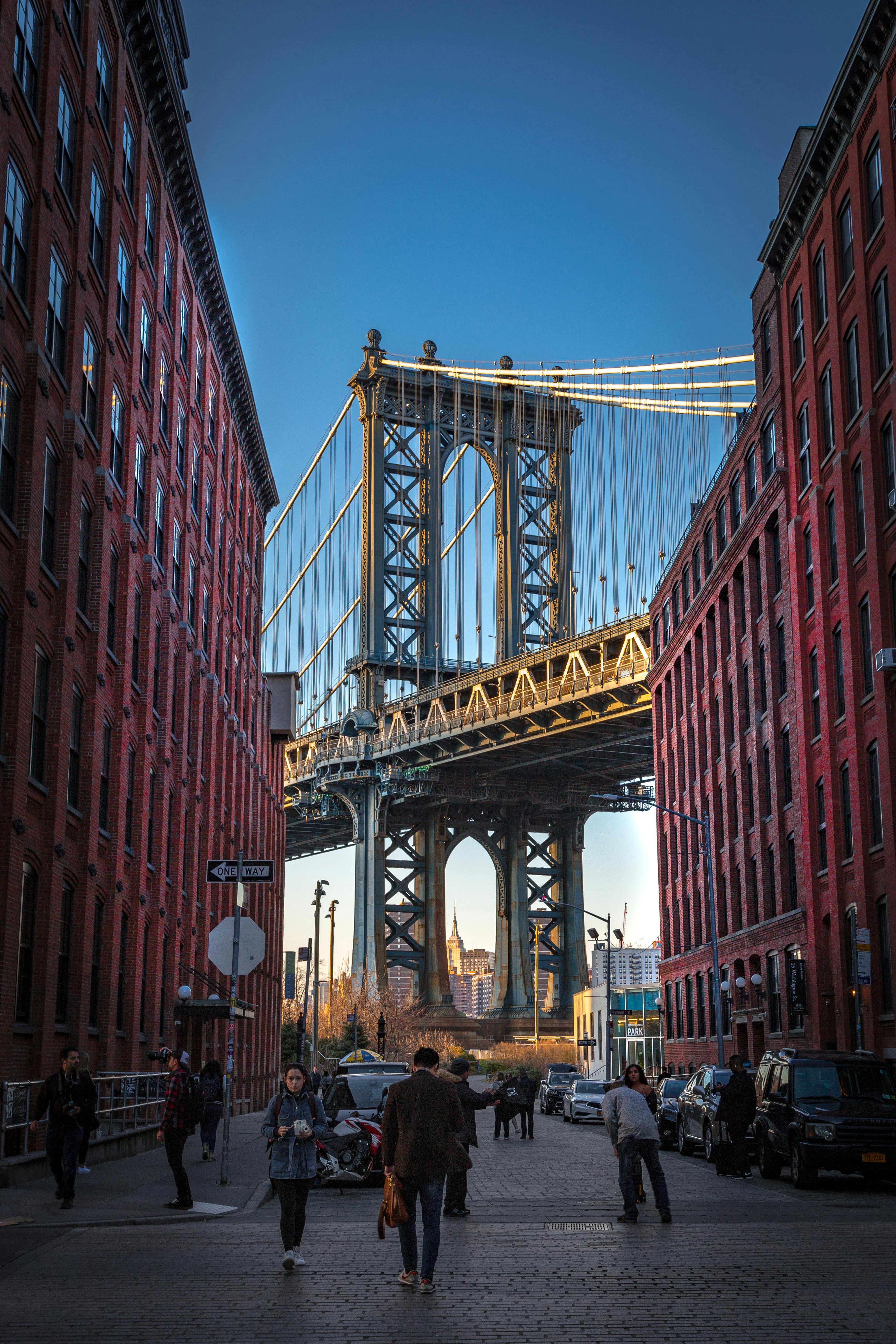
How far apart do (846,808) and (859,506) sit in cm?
693

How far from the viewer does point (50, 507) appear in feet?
83.4

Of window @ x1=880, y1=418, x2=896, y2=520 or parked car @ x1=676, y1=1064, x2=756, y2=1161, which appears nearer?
parked car @ x1=676, y1=1064, x2=756, y2=1161

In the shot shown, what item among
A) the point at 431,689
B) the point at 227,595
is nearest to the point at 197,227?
the point at 227,595

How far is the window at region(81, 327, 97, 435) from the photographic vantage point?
1085 inches

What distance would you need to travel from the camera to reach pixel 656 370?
69.6 meters

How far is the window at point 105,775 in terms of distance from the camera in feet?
94.7

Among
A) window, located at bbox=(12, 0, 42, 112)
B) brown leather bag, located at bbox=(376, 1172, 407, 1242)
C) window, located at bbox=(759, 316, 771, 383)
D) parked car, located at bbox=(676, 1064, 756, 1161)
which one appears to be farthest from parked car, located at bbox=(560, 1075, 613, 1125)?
brown leather bag, located at bbox=(376, 1172, 407, 1242)

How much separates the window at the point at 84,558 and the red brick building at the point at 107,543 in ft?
0.21

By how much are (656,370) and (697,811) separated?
22959 millimetres

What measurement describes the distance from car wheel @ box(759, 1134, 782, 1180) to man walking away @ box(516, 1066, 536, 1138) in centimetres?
1153

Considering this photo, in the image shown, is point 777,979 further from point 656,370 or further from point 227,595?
point 656,370

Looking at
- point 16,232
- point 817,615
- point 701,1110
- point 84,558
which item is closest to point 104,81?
point 16,232

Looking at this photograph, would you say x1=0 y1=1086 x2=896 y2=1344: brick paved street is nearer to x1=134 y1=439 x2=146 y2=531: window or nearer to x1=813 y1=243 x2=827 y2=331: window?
x1=134 y1=439 x2=146 y2=531: window

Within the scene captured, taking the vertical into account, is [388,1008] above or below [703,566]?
below
